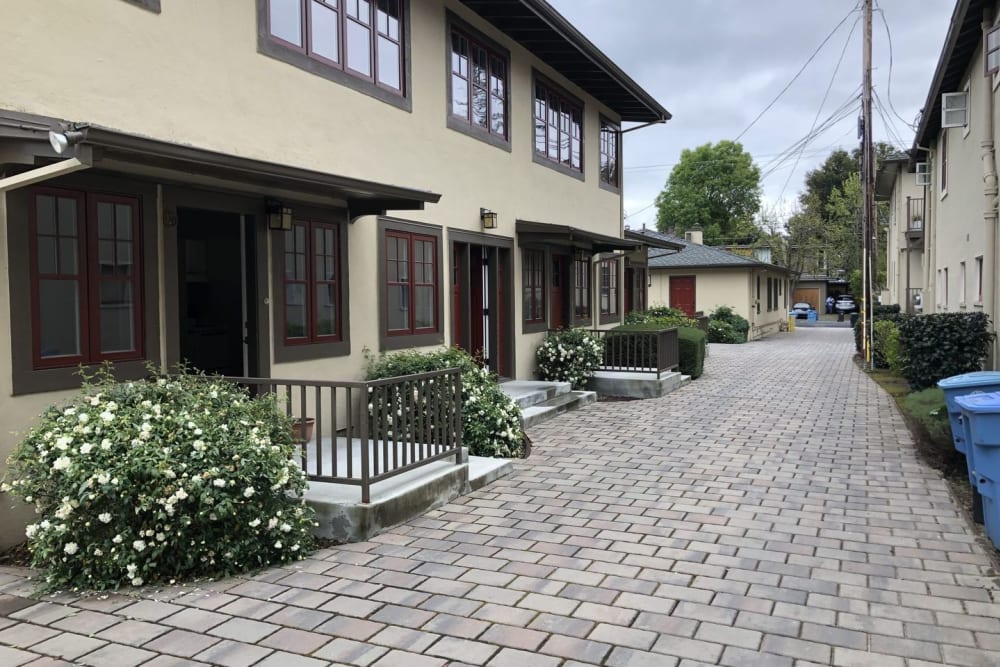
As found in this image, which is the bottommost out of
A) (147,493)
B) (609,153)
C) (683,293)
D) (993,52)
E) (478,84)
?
(147,493)

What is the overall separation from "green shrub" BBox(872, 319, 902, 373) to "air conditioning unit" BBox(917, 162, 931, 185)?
3439 millimetres

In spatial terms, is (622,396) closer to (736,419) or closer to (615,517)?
(736,419)

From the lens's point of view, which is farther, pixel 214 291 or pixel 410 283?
pixel 410 283

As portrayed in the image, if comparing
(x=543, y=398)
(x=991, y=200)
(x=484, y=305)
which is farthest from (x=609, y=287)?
(x=991, y=200)

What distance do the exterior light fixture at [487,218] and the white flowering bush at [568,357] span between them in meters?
2.46

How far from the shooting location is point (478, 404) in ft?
24.5

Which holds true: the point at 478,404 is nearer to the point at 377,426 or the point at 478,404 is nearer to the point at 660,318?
the point at 377,426

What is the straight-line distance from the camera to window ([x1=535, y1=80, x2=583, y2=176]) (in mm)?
12355

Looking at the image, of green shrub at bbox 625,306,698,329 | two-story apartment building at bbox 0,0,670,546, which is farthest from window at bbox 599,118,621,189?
green shrub at bbox 625,306,698,329

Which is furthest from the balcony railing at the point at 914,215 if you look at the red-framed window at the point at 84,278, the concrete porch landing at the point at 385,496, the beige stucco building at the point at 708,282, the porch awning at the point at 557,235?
the red-framed window at the point at 84,278

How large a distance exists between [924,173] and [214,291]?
16.9 meters

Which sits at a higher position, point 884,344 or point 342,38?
point 342,38

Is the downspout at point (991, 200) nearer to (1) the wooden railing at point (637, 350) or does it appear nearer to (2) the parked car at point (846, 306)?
(1) the wooden railing at point (637, 350)

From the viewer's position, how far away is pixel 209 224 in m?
7.52
